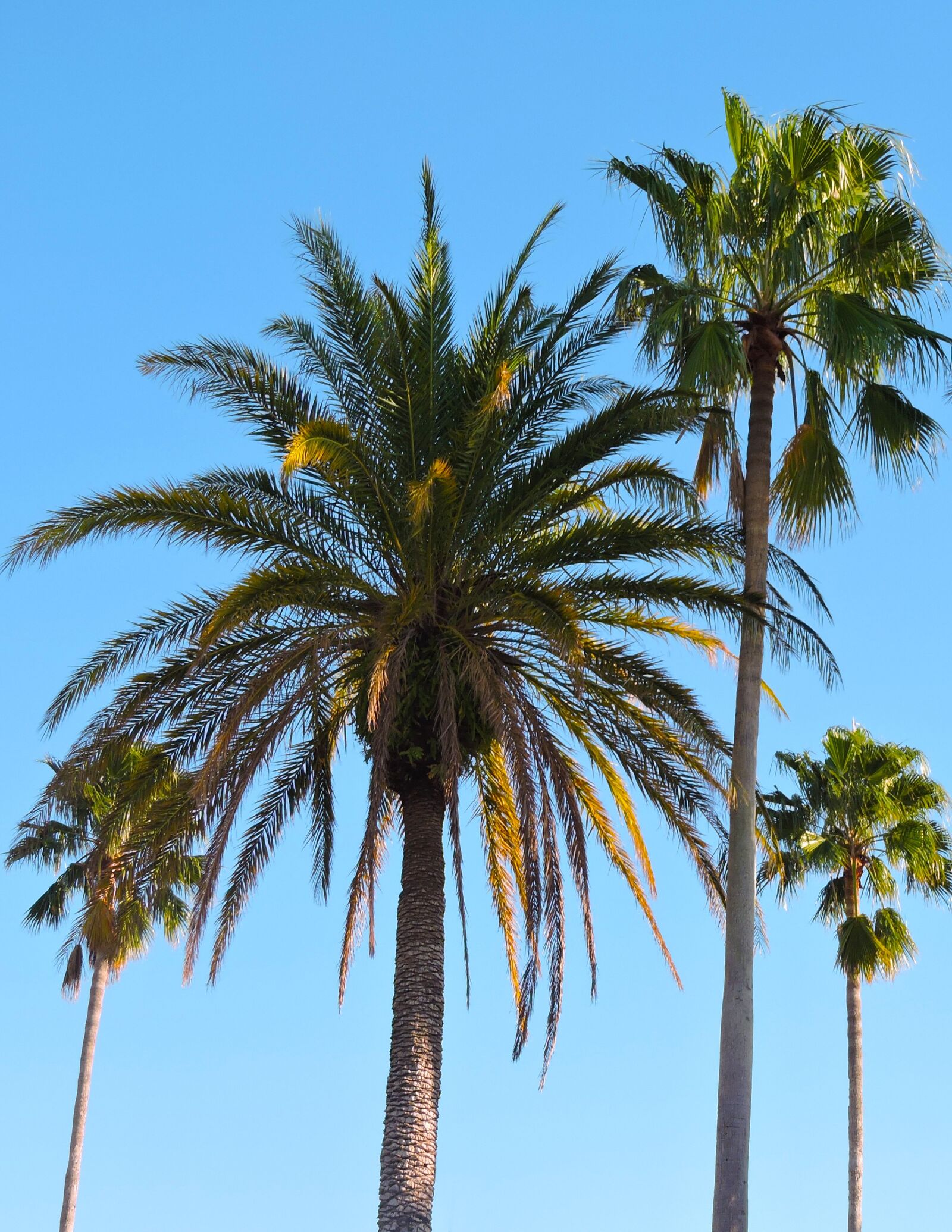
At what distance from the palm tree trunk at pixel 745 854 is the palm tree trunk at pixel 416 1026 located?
2.63 m

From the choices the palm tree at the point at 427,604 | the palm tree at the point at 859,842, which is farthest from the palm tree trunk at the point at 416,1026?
the palm tree at the point at 859,842

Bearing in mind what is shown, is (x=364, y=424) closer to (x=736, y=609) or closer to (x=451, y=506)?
(x=451, y=506)

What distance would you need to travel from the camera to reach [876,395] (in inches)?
665

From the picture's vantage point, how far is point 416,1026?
49.6 feet

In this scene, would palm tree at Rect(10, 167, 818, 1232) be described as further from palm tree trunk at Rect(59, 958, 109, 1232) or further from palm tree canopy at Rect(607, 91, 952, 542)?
palm tree trunk at Rect(59, 958, 109, 1232)

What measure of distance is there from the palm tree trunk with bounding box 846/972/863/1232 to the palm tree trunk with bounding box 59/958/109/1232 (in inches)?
488

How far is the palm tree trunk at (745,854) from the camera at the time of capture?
13.9 m

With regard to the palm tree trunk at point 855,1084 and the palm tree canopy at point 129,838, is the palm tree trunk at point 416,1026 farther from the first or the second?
the palm tree trunk at point 855,1084

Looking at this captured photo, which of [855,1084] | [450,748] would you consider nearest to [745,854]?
[450,748]

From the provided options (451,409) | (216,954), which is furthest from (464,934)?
(451,409)

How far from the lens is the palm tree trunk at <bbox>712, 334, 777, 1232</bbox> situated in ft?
45.5

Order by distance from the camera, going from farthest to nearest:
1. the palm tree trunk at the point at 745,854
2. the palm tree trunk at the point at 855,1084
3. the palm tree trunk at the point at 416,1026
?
the palm tree trunk at the point at 855,1084 → the palm tree trunk at the point at 416,1026 → the palm tree trunk at the point at 745,854

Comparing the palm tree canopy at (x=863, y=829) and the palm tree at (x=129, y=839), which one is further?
the palm tree canopy at (x=863, y=829)

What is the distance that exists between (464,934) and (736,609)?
4.01 meters
